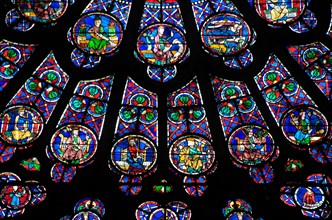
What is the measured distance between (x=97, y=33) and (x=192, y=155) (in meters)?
3.05

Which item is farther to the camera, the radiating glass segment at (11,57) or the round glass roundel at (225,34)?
the round glass roundel at (225,34)

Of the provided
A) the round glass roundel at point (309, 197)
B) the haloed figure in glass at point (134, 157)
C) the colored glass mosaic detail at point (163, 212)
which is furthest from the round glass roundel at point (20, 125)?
the round glass roundel at point (309, 197)

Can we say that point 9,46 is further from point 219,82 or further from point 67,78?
point 219,82

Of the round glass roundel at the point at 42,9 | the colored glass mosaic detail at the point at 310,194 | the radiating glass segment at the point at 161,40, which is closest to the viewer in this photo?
the colored glass mosaic detail at the point at 310,194

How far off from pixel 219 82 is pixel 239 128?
1.02m

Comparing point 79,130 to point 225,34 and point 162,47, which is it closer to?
point 162,47

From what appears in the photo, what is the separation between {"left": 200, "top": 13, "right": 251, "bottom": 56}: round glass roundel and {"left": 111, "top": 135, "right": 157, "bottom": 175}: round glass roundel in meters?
2.26

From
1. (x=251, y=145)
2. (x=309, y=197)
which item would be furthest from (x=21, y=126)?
(x=309, y=197)

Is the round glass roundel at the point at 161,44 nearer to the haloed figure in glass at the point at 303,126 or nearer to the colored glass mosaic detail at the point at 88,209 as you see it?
the haloed figure in glass at the point at 303,126

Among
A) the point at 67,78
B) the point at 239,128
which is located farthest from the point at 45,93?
the point at 239,128

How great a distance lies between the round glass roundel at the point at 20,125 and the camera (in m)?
19.2

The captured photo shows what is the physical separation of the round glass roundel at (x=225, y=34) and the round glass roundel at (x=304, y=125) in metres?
1.65

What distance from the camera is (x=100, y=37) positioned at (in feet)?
67.1

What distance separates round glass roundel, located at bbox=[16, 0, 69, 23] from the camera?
67.2ft
